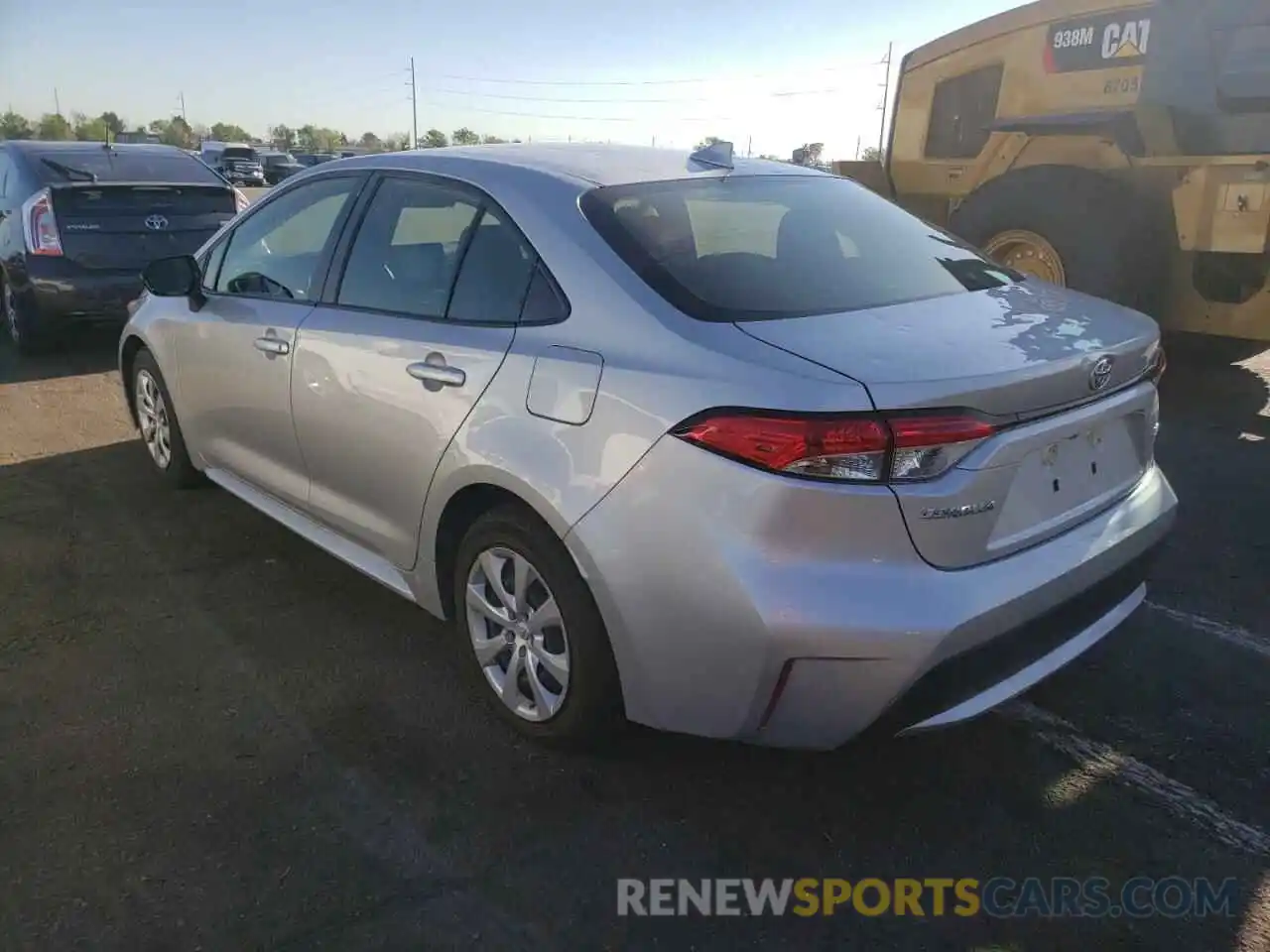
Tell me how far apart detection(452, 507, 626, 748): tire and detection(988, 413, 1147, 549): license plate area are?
3.34 ft

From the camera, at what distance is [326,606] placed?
3.85 metres

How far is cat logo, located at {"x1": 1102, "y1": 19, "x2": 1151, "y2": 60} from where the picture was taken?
6.62 metres

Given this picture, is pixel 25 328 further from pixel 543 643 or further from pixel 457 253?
pixel 543 643

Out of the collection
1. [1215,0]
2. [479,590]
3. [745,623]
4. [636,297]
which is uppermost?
[1215,0]

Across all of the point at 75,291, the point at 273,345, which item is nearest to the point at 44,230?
the point at 75,291

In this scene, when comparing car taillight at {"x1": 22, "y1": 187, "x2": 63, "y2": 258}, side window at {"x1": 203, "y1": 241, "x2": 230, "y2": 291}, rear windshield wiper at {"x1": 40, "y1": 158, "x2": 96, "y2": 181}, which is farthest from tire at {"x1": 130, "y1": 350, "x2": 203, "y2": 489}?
rear windshield wiper at {"x1": 40, "y1": 158, "x2": 96, "y2": 181}

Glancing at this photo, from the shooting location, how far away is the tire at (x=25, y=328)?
772 cm

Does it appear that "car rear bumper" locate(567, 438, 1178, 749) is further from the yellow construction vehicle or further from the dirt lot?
the yellow construction vehicle

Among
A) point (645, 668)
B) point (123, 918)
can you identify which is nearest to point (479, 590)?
point (645, 668)

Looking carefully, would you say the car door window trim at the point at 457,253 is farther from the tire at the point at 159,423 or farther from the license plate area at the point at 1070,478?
the tire at the point at 159,423

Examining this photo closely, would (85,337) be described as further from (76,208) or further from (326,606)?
(326,606)

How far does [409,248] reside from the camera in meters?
3.38

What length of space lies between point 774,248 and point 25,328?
7.03 metres

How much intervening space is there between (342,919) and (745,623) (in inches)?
44.6
